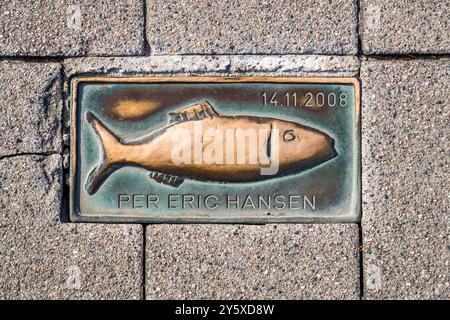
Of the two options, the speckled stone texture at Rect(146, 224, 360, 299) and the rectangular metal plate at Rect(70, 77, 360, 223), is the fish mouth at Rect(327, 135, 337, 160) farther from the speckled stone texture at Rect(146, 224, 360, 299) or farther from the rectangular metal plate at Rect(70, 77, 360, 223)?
the speckled stone texture at Rect(146, 224, 360, 299)

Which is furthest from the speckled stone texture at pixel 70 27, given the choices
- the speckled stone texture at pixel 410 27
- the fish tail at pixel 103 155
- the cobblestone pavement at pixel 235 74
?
the speckled stone texture at pixel 410 27

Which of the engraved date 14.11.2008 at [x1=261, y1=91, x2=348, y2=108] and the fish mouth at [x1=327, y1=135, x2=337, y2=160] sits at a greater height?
the engraved date 14.11.2008 at [x1=261, y1=91, x2=348, y2=108]

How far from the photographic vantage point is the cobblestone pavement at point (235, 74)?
245 centimetres

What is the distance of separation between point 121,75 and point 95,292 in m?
0.94

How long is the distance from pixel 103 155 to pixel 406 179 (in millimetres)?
1303

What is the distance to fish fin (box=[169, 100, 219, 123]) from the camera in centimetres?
249

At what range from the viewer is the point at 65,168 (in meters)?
2.52

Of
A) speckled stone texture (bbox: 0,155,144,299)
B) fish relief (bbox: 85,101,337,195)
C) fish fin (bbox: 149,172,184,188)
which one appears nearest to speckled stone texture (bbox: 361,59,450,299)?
fish relief (bbox: 85,101,337,195)

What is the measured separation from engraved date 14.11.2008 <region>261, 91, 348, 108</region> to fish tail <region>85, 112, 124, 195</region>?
0.68 m

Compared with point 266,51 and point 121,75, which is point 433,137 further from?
point 121,75

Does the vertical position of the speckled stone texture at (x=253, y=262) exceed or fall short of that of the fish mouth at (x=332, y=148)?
it falls short

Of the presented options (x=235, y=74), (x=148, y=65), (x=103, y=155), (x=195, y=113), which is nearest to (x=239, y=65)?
(x=235, y=74)

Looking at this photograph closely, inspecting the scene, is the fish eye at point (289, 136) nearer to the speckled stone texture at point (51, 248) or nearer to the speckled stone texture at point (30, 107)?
the speckled stone texture at point (51, 248)

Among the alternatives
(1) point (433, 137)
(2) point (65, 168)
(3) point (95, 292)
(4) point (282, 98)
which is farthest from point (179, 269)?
(1) point (433, 137)
